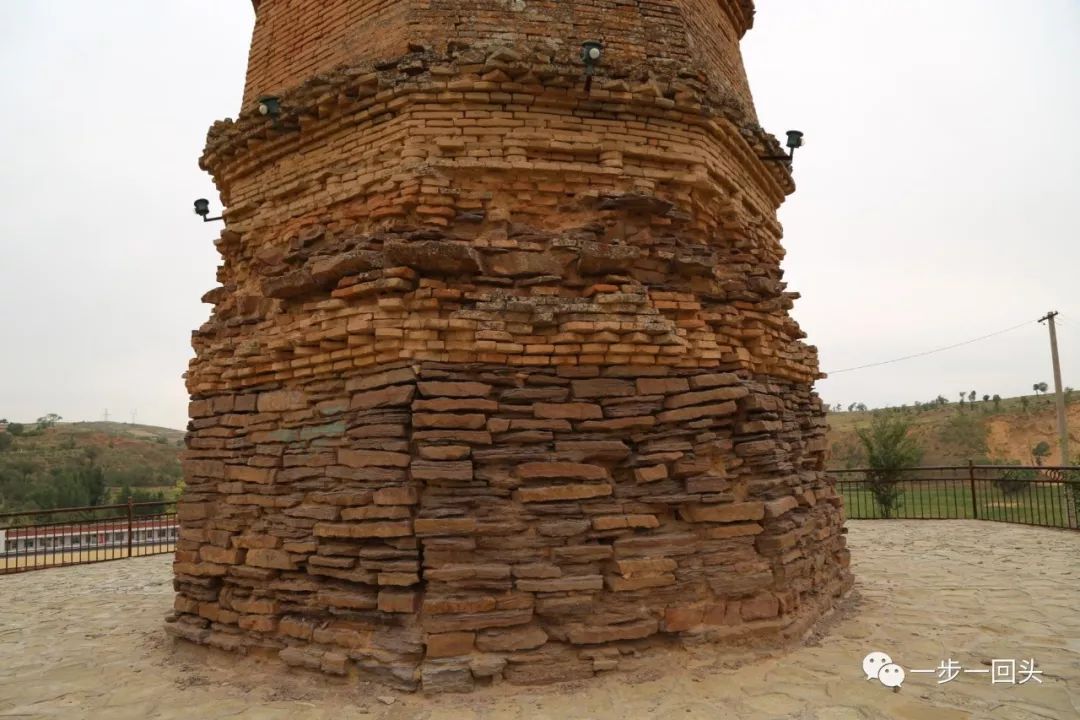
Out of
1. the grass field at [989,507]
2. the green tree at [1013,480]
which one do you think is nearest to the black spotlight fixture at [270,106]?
Result: the grass field at [989,507]

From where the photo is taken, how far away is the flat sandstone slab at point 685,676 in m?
4.39

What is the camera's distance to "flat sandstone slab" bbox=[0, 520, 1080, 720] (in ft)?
14.4

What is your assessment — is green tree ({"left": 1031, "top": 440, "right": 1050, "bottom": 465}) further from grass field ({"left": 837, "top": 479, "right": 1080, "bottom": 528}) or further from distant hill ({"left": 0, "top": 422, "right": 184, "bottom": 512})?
distant hill ({"left": 0, "top": 422, "right": 184, "bottom": 512})

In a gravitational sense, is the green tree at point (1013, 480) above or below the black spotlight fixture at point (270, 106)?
below

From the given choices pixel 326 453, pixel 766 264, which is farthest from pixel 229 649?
pixel 766 264

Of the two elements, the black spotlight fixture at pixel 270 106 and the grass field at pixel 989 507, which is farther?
the grass field at pixel 989 507

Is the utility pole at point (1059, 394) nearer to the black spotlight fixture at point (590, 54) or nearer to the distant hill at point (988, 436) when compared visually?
the distant hill at point (988, 436)

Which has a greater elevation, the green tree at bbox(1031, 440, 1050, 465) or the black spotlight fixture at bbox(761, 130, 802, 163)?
the black spotlight fixture at bbox(761, 130, 802, 163)

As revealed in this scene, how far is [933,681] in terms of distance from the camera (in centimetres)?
482

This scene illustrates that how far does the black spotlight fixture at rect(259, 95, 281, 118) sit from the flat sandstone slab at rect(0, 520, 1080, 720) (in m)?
4.72

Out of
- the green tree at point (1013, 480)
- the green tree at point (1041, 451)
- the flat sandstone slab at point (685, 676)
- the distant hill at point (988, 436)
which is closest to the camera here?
the flat sandstone slab at point (685, 676)

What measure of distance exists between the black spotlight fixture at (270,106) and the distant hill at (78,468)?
25.1 metres

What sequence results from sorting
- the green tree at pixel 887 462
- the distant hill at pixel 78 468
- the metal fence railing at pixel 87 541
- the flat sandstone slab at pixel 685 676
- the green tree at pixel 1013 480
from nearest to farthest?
the flat sandstone slab at pixel 685 676, the green tree at pixel 1013 480, the metal fence railing at pixel 87 541, the green tree at pixel 887 462, the distant hill at pixel 78 468

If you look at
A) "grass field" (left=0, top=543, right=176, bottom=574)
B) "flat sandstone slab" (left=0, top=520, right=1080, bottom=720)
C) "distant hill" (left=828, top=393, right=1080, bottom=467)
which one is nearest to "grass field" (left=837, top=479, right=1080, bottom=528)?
"flat sandstone slab" (left=0, top=520, right=1080, bottom=720)
